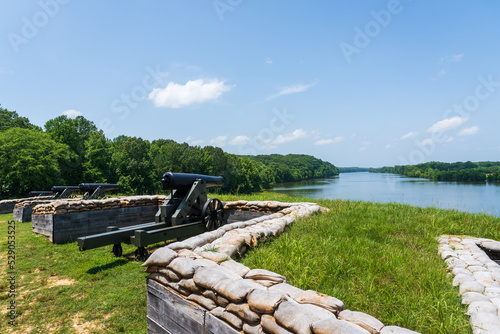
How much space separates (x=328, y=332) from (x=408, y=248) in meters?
3.27

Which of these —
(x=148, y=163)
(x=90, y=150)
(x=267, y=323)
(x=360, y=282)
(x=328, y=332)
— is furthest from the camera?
(x=148, y=163)

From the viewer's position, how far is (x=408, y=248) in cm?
428

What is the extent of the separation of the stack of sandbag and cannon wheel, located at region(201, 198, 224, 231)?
3.18 metres

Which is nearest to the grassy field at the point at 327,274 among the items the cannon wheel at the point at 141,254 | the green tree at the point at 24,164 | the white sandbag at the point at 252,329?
the cannon wheel at the point at 141,254

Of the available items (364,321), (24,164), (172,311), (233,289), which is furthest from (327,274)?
(24,164)

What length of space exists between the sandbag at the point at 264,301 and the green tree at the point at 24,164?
27561 millimetres

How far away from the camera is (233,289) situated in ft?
7.55

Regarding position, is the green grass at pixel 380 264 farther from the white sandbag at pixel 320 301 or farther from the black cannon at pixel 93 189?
the black cannon at pixel 93 189

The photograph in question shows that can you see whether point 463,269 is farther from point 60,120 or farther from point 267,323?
point 60,120

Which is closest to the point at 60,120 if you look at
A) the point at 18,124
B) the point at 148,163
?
the point at 18,124

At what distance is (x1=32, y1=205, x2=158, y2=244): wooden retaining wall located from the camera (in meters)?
7.53

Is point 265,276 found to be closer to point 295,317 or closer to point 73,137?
point 295,317

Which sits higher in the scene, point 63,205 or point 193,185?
point 193,185

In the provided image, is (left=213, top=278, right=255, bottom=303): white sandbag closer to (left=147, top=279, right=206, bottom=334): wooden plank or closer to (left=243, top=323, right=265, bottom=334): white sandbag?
(left=243, top=323, right=265, bottom=334): white sandbag
